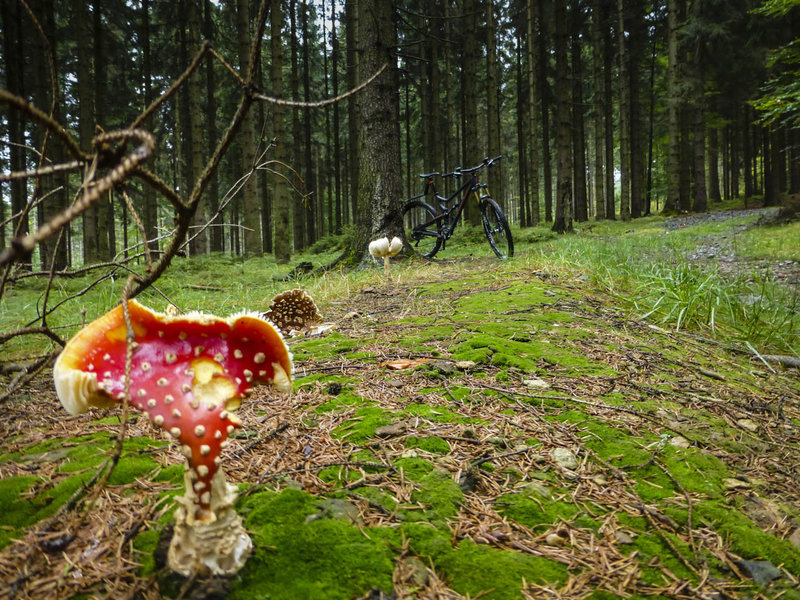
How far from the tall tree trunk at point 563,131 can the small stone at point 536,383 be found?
1158cm

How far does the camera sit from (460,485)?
4.49ft

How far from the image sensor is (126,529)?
3.62 feet

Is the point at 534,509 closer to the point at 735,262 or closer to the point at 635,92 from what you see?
the point at 735,262

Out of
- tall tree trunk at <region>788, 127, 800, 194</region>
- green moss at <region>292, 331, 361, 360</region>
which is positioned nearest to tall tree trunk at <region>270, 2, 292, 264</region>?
green moss at <region>292, 331, 361, 360</region>

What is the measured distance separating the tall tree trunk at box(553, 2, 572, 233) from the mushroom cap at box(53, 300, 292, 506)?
13.0 m

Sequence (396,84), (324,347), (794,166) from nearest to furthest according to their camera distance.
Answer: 1. (324,347)
2. (396,84)
3. (794,166)

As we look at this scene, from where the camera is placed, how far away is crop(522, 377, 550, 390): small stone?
207cm

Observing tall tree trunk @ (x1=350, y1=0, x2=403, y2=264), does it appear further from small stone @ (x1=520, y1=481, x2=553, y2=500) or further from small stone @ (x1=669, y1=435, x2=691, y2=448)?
small stone @ (x1=520, y1=481, x2=553, y2=500)

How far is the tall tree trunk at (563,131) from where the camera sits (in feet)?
41.8

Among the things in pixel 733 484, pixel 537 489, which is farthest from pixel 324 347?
pixel 733 484

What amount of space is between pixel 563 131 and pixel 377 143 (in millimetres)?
8568

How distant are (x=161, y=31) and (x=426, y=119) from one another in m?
12.0

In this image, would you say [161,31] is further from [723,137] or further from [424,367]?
[723,137]

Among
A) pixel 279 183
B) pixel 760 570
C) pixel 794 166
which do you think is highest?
pixel 794 166
